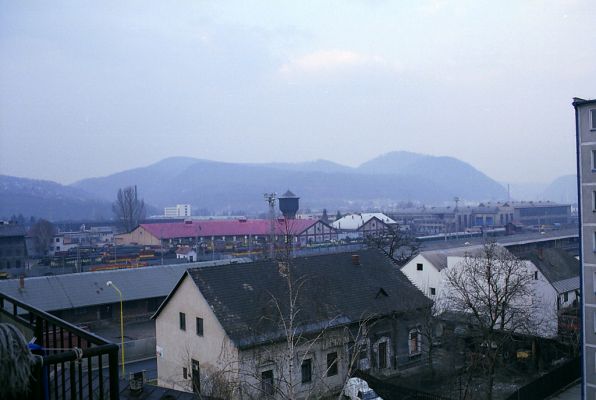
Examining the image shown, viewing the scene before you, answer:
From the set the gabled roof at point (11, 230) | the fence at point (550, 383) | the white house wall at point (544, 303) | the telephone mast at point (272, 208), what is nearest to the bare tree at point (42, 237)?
the gabled roof at point (11, 230)

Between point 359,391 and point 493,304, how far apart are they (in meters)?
7.75

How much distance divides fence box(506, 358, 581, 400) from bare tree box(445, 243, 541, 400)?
1.41 m

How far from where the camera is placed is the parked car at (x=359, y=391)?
1838 centimetres

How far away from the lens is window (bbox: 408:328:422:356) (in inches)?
912

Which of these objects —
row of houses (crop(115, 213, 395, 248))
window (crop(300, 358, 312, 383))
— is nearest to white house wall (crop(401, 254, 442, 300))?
window (crop(300, 358, 312, 383))

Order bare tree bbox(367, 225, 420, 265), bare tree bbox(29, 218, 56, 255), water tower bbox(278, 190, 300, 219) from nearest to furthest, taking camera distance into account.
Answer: bare tree bbox(367, 225, 420, 265) → bare tree bbox(29, 218, 56, 255) → water tower bbox(278, 190, 300, 219)

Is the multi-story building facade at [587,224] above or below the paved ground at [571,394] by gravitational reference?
above

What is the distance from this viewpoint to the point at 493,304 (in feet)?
73.9

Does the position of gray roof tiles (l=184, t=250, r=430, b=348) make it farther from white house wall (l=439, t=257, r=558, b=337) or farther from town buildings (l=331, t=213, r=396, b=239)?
town buildings (l=331, t=213, r=396, b=239)

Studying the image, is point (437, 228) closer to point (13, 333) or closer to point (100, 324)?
point (100, 324)

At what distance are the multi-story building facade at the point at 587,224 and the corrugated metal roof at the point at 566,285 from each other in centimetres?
973

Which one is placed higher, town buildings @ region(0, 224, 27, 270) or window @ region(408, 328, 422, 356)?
town buildings @ region(0, 224, 27, 270)

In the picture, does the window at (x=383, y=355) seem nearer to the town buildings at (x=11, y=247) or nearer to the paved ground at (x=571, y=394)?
the paved ground at (x=571, y=394)

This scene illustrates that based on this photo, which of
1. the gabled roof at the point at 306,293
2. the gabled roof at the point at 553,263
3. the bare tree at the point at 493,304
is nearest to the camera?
the gabled roof at the point at 306,293
